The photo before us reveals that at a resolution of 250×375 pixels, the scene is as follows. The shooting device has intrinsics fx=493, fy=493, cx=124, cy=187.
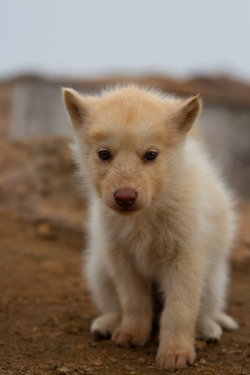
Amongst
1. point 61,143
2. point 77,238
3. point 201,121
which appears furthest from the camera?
point 201,121

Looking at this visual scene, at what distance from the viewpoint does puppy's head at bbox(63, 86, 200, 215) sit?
3.42 metres

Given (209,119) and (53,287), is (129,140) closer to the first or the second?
(53,287)

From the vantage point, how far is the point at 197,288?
3695 mm

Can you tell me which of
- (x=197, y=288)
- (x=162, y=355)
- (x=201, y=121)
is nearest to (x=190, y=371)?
(x=162, y=355)

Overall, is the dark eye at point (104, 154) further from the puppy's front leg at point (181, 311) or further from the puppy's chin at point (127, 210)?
the puppy's front leg at point (181, 311)

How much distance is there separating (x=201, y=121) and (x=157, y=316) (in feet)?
28.1

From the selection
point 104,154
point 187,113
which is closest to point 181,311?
point 104,154

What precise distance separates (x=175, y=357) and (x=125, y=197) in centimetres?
120

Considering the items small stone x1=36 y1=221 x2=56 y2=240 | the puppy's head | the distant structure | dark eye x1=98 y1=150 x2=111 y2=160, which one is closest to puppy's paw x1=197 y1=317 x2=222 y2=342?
the puppy's head

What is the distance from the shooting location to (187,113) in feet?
12.5

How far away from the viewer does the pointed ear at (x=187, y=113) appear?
12.3ft

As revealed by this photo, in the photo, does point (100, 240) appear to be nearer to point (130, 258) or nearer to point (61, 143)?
point (130, 258)

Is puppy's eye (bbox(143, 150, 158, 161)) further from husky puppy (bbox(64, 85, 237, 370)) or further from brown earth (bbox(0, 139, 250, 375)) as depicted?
brown earth (bbox(0, 139, 250, 375))

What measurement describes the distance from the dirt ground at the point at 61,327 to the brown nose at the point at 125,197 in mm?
1123
